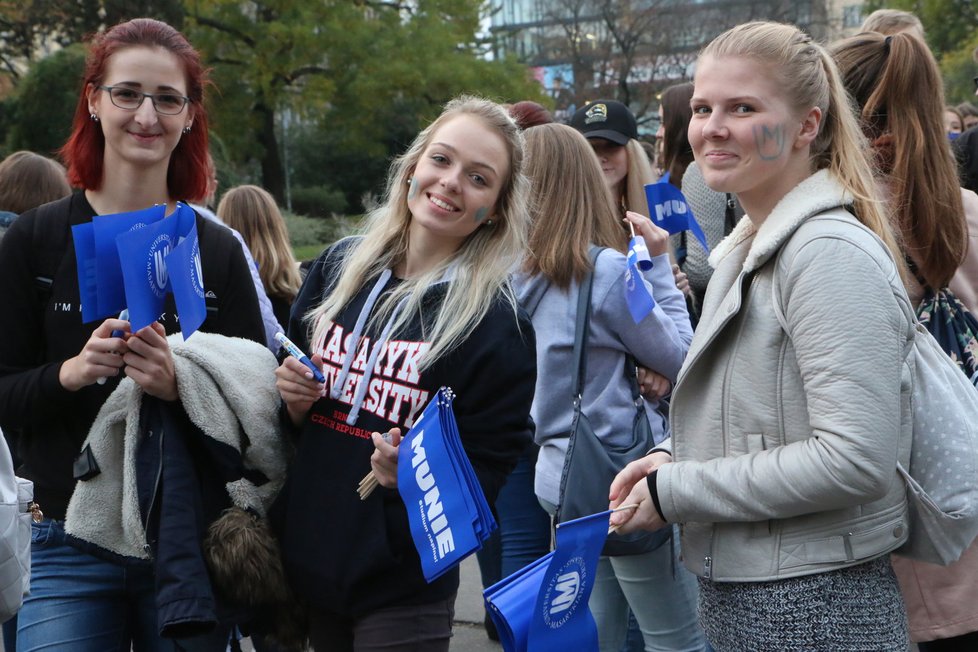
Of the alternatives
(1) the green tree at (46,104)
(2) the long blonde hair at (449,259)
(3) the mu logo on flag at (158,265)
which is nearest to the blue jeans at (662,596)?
(2) the long blonde hair at (449,259)

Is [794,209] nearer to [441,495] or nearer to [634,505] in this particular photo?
[634,505]

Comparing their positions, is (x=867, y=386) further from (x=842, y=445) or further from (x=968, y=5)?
(x=968, y=5)

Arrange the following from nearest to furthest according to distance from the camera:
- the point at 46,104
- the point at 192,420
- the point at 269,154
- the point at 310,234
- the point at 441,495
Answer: the point at 441,495 < the point at 192,420 < the point at 46,104 < the point at 310,234 < the point at 269,154

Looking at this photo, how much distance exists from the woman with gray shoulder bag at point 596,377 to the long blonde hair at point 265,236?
93.1 inches

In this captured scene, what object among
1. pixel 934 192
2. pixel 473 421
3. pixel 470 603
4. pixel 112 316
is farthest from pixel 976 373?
pixel 470 603

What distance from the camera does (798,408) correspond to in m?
1.99

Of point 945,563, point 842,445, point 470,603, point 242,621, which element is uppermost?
point 842,445

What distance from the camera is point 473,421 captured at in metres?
2.57

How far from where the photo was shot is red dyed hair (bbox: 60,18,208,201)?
9.11 feet

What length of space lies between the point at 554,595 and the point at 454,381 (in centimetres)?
73

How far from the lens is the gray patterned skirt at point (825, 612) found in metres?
2.01

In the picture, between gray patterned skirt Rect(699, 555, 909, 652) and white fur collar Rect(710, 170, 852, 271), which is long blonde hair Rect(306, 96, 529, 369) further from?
gray patterned skirt Rect(699, 555, 909, 652)

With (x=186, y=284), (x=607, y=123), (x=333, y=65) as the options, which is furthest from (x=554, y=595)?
(x=333, y=65)

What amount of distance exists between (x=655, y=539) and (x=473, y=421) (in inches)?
38.3
